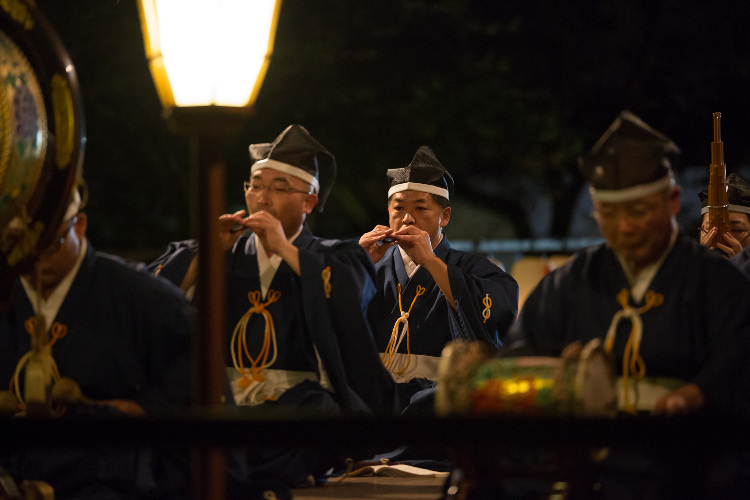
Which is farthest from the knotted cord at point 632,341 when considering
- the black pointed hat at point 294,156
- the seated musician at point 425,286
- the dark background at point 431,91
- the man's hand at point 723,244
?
the dark background at point 431,91

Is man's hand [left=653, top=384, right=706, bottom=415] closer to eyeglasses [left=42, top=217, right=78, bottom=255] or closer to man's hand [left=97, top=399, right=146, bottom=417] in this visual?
man's hand [left=97, top=399, right=146, bottom=417]

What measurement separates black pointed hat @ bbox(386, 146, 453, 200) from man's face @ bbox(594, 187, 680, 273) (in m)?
2.91

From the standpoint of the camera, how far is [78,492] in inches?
149

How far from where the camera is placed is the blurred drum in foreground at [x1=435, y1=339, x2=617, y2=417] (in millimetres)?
2967

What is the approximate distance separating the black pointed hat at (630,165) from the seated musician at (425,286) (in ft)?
7.39

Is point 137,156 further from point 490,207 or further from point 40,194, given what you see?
point 40,194

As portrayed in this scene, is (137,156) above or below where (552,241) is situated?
above

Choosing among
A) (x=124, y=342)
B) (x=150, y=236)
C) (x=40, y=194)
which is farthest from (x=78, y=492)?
(x=150, y=236)

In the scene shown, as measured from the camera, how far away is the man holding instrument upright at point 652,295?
3467mm

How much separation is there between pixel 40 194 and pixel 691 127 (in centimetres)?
1398

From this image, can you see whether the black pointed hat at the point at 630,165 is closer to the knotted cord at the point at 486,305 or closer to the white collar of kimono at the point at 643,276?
the white collar of kimono at the point at 643,276

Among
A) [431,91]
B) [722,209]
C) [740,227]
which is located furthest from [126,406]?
[431,91]

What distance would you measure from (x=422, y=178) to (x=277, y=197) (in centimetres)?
138

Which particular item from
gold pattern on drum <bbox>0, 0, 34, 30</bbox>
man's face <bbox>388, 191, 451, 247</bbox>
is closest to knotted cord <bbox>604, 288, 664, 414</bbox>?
gold pattern on drum <bbox>0, 0, 34, 30</bbox>
